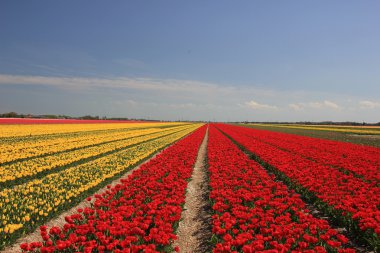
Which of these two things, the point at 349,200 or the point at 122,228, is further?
the point at 349,200

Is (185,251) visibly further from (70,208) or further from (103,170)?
(103,170)

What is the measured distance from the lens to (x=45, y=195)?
8.67 m

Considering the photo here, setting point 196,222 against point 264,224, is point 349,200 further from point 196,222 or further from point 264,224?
point 196,222

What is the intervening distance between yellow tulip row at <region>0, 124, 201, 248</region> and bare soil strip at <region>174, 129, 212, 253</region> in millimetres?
3562

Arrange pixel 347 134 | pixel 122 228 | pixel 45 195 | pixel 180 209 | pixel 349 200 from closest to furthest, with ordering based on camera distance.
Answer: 1. pixel 122 228
2. pixel 180 209
3. pixel 349 200
4. pixel 45 195
5. pixel 347 134

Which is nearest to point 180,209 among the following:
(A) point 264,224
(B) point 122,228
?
(B) point 122,228

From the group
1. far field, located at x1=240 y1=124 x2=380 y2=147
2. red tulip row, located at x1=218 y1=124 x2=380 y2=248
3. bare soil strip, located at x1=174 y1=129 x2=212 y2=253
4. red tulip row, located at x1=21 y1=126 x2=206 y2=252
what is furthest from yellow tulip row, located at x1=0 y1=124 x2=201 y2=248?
far field, located at x1=240 y1=124 x2=380 y2=147

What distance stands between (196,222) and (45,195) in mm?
5045

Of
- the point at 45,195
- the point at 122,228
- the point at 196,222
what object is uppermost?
the point at 122,228

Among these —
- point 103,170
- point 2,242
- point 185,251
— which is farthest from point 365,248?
point 103,170

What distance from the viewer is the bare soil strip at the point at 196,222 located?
20.9 ft

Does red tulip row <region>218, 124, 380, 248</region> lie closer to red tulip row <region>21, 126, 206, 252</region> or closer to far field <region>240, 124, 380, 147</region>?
red tulip row <region>21, 126, 206, 252</region>

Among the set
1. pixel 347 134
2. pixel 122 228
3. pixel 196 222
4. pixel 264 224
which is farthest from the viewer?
pixel 347 134

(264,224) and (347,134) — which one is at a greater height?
(347,134)
